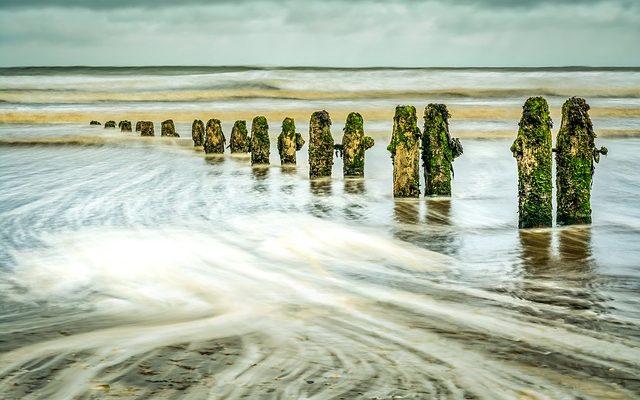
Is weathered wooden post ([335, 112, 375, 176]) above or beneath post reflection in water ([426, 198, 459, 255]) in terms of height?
above

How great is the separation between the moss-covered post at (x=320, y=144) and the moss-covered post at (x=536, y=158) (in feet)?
20.5

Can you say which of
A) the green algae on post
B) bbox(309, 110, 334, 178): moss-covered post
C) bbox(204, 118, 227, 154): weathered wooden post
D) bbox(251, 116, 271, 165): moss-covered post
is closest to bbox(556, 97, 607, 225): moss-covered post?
the green algae on post

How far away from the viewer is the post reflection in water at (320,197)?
1322 centimetres

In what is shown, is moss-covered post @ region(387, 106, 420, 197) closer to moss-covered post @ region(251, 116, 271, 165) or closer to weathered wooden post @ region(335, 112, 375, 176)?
weathered wooden post @ region(335, 112, 375, 176)

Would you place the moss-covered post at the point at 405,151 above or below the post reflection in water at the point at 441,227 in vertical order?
above

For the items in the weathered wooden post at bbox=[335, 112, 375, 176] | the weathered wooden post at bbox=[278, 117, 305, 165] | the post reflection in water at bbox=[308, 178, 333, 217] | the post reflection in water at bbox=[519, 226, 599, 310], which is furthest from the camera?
the weathered wooden post at bbox=[278, 117, 305, 165]

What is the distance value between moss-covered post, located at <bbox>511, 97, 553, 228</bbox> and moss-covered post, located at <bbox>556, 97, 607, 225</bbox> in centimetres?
16

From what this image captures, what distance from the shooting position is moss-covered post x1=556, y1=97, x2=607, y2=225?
→ 1078 cm

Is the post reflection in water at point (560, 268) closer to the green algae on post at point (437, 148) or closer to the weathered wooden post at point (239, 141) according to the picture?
the green algae on post at point (437, 148)

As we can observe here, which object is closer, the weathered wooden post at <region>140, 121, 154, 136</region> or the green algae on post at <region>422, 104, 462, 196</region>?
the green algae on post at <region>422, 104, 462, 196</region>

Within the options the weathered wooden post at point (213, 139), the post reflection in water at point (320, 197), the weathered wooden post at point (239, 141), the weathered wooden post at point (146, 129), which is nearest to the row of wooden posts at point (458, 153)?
the post reflection in water at point (320, 197)

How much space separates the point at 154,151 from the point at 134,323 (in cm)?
1936

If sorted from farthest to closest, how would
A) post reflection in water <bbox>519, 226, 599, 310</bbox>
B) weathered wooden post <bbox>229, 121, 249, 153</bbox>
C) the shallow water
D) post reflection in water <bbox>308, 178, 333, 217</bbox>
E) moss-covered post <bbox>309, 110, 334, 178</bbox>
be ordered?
weathered wooden post <bbox>229, 121, 249, 153</bbox> < moss-covered post <bbox>309, 110, 334, 178</bbox> < post reflection in water <bbox>308, 178, 333, 217</bbox> < post reflection in water <bbox>519, 226, 599, 310</bbox> < the shallow water

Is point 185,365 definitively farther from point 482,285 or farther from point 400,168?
point 400,168
